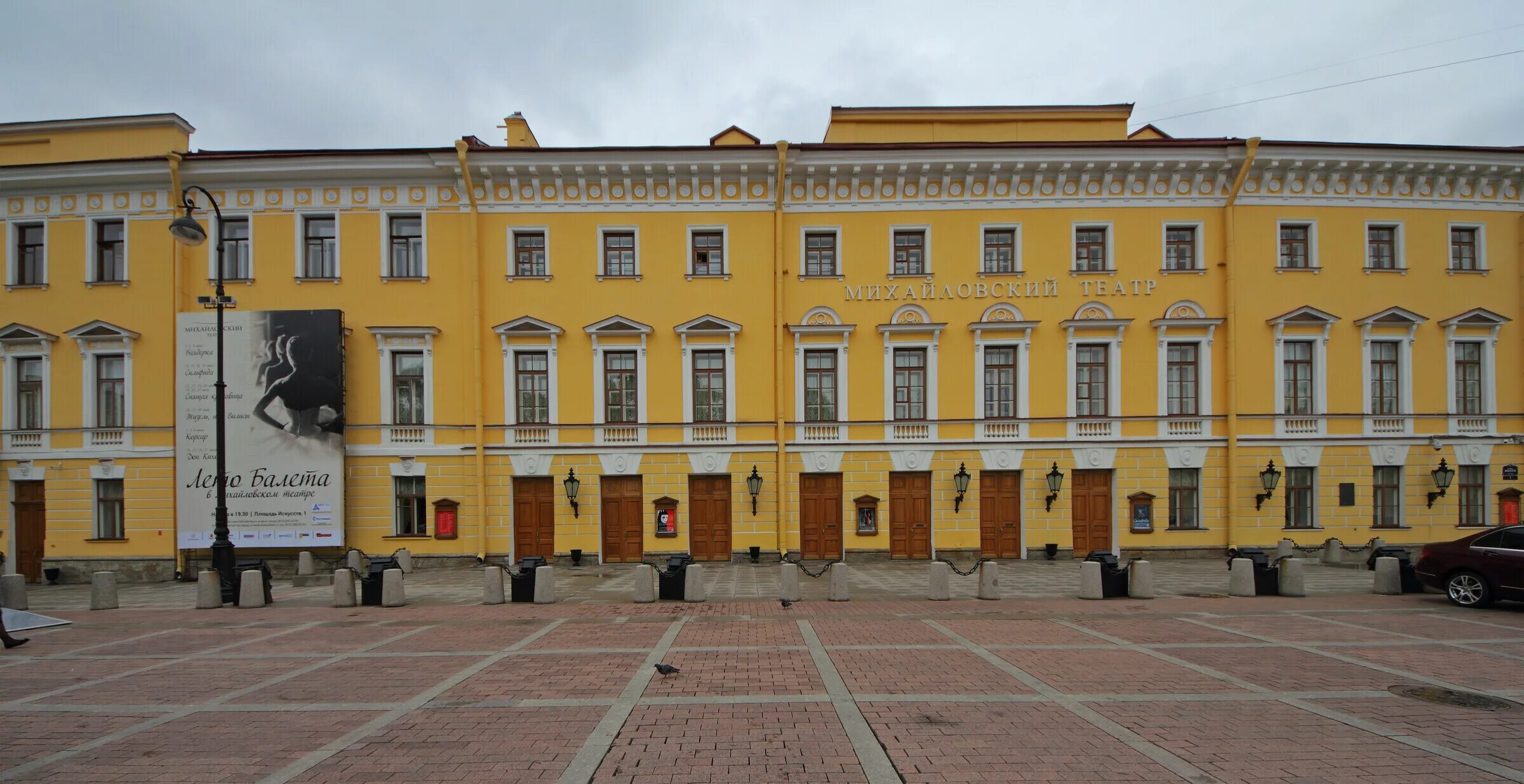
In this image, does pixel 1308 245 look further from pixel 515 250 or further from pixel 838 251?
pixel 515 250

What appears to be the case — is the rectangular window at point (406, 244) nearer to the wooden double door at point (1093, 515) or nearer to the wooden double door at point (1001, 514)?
the wooden double door at point (1001, 514)

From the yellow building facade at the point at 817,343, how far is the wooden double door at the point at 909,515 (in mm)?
132

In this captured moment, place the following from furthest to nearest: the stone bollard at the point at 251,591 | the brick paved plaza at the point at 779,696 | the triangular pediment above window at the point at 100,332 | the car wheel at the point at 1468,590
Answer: the triangular pediment above window at the point at 100,332 < the stone bollard at the point at 251,591 < the car wheel at the point at 1468,590 < the brick paved plaza at the point at 779,696

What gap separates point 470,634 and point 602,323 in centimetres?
958

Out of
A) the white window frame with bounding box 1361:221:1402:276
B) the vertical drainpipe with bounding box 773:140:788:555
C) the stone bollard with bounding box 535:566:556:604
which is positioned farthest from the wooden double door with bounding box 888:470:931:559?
the white window frame with bounding box 1361:221:1402:276

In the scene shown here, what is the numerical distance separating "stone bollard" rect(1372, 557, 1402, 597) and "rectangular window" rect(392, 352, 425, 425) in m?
24.0

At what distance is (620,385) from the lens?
18438 mm

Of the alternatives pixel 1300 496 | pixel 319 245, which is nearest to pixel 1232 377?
pixel 1300 496

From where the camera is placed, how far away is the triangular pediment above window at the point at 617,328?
18.0 meters

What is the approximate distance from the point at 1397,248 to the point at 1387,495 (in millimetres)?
Result: 7454

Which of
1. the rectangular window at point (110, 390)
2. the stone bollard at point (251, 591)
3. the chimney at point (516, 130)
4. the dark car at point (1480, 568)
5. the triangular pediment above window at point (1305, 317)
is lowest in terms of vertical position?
the stone bollard at point (251, 591)

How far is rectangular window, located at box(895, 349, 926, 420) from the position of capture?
1848cm

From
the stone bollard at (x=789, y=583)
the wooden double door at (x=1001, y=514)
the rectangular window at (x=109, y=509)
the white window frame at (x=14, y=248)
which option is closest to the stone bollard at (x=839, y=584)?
the stone bollard at (x=789, y=583)

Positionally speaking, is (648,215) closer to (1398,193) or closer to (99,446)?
(99,446)
